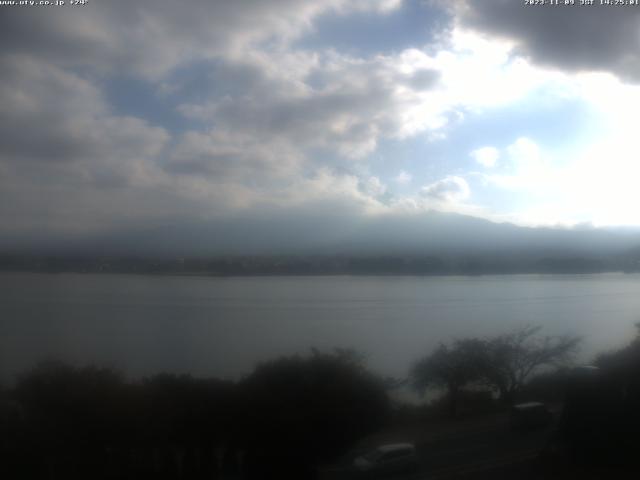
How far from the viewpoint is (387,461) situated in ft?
13.5

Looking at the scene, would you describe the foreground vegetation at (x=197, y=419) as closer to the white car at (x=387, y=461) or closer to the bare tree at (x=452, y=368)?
the bare tree at (x=452, y=368)

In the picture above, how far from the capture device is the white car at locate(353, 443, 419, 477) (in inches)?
160

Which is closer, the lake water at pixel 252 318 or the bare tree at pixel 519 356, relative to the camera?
the lake water at pixel 252 318

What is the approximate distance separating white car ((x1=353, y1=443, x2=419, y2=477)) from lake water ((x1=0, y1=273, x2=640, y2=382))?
76 cm

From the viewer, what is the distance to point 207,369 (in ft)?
14.5

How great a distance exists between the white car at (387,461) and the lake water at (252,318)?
76cm

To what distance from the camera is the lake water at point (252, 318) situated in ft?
14.8

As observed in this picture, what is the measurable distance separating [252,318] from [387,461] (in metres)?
1.71

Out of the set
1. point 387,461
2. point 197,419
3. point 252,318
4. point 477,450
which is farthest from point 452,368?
point 197,419

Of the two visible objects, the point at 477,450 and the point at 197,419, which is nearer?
the point at 197,419

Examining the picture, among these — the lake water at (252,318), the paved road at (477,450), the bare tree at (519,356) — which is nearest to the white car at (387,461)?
the paved road at (477,450)

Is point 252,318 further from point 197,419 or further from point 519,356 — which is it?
point 519,356

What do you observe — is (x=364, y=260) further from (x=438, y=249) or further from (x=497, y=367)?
(x=497, y=367)

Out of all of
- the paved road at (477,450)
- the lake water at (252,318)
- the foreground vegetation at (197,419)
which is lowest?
the paved road at (477,450)
